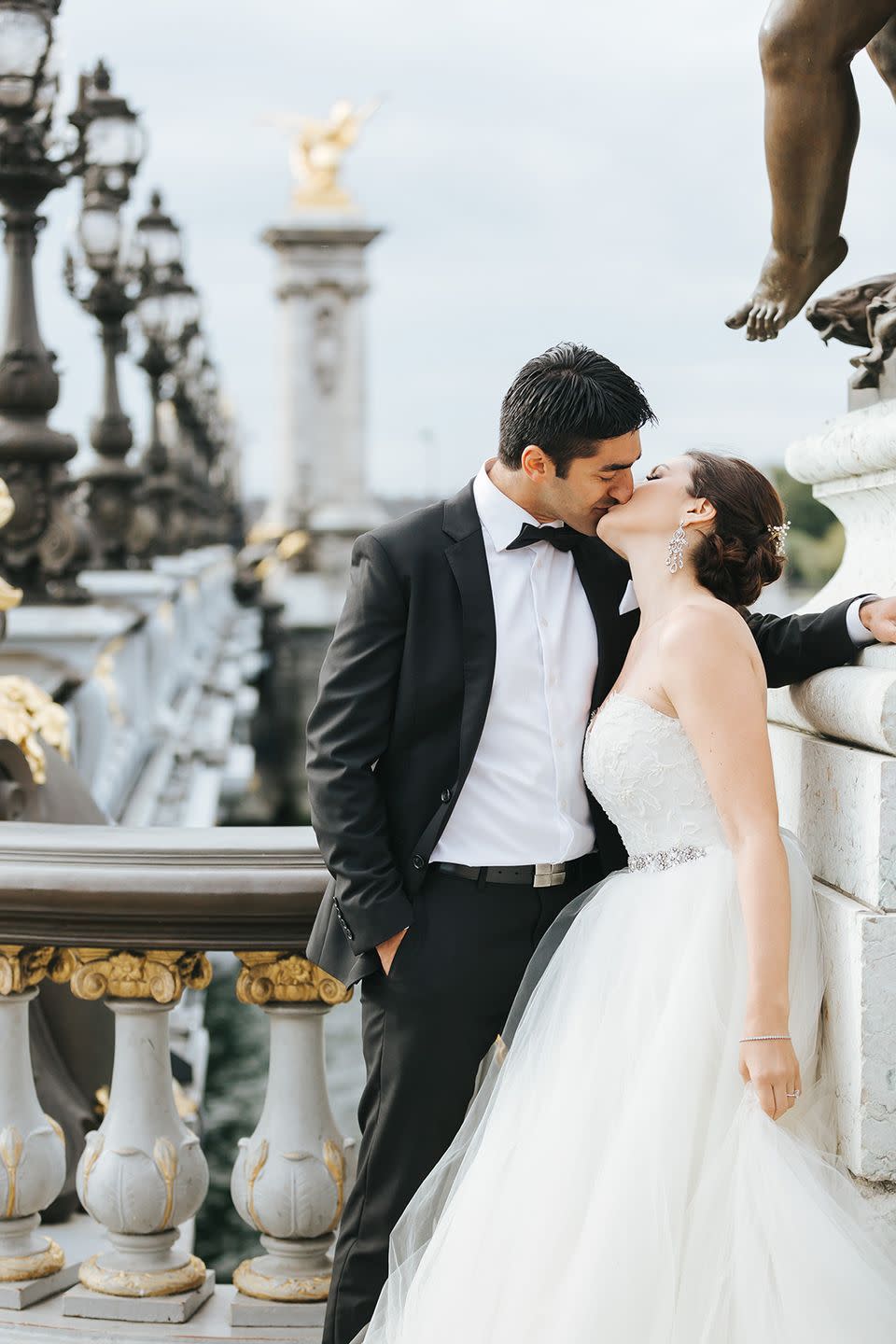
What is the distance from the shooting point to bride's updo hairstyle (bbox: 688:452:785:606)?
323 centimetres

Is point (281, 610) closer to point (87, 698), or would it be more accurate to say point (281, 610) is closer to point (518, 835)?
point (87, 698)

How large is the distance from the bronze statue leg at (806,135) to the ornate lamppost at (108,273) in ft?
24.1

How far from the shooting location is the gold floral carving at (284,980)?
144 inches

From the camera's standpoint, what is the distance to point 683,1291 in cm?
282

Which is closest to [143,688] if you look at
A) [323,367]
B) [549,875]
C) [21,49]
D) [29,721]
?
[21,49]

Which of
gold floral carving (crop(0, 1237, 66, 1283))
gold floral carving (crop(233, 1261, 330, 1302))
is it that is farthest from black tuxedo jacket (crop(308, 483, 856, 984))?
gold floral carving (crop(0, 1237, 66, 1283))

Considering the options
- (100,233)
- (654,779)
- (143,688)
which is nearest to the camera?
(654,779)

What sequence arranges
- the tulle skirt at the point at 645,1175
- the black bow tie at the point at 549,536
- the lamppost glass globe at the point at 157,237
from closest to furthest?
the tulle skirt at the point at 645,1175, the black bow tie at the point at 549,536, the lamppost glass globe at the point at 157,237

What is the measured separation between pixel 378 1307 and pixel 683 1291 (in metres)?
0.58

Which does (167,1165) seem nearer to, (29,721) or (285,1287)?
(285,1287)

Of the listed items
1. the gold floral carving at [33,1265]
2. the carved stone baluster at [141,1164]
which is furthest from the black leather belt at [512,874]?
the gold floral carving at [33,1265]

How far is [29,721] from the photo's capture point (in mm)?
4566

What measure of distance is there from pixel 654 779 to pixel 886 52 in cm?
136

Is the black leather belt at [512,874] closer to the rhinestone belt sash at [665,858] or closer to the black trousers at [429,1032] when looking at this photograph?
the black trousers at [429,1032]
